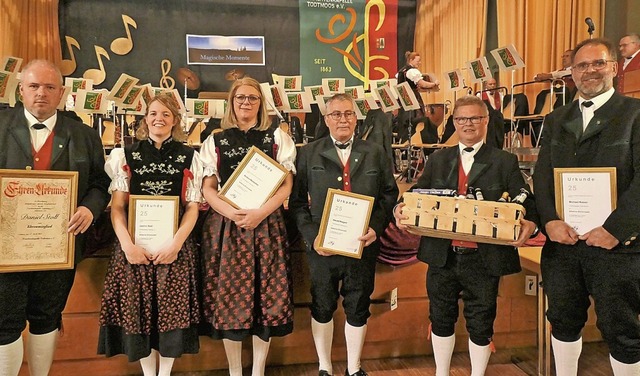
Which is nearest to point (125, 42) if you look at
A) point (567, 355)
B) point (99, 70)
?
point (99, 70)

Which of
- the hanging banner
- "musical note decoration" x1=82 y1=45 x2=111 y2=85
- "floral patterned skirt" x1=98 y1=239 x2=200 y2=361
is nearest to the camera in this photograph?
"floral patterned skirt" x1=98 y1=239 x2=200 y2=361

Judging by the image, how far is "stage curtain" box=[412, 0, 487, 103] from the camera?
7930mm

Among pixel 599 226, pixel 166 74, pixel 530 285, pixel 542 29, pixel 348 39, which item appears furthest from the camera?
pixel 348 39

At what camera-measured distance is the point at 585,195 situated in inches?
70.5

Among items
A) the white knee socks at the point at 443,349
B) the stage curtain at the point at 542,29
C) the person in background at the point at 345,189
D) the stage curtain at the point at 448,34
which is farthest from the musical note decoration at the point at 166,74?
the white knee socks at the point at 443,349

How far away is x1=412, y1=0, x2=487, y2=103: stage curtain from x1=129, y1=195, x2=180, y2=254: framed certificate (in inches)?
253

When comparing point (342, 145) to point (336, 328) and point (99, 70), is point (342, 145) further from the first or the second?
point (99, 70)

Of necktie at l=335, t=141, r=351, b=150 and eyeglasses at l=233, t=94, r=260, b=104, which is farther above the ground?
eyeglasses at l=233, t=94, r=260, b=104

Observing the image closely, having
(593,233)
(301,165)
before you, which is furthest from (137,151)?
(593,233)

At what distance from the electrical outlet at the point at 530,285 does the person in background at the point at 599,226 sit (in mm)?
893

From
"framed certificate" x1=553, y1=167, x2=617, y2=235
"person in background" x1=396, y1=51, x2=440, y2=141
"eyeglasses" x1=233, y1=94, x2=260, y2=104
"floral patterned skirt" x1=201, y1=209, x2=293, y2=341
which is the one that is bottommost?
"floral patterned skirt" x1=201, y1=209, x2=293, y2=341

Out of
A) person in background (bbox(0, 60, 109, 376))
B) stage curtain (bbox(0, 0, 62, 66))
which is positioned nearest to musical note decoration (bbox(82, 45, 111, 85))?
stage curtain (bbox(0, 0, 62, 66))

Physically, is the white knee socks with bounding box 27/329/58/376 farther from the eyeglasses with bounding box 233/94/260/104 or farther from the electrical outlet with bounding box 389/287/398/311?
the electrical outlet with bounding box 389/287/398/311

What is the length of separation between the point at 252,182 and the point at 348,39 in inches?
284
